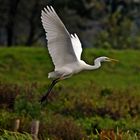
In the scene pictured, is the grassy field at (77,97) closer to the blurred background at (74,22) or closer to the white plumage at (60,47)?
the white plumage at (60,47)

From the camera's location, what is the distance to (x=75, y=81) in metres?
20.6

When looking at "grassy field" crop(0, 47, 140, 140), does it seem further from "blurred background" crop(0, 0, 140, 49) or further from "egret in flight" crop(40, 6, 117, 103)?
"blurred background" crop(0, 0, 140, 49)

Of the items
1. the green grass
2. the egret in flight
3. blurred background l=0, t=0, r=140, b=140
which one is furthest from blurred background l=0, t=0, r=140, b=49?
the egret in flight

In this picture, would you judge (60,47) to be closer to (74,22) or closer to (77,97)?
(77,97)

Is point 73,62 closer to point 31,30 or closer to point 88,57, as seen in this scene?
point 88,57

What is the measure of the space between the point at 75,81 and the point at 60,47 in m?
9.72

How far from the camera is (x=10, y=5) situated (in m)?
31.1

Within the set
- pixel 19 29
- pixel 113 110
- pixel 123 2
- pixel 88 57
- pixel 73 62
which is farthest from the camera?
pixel 123 2

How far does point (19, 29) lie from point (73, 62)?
22.0 m

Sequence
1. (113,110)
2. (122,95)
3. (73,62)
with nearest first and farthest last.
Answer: (73,62)
(113,110)
(122,95)

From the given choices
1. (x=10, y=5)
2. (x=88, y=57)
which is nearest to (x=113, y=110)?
(x=88, y=57)

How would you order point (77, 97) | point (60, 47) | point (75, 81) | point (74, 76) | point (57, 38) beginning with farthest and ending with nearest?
point (74, 76) → point (75, 81) → point (77, 97) → point (60, 47) → point (57, 38)

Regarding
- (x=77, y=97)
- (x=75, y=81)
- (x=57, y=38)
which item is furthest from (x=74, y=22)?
(x=57, y=38)

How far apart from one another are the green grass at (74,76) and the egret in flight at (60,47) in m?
8.18
